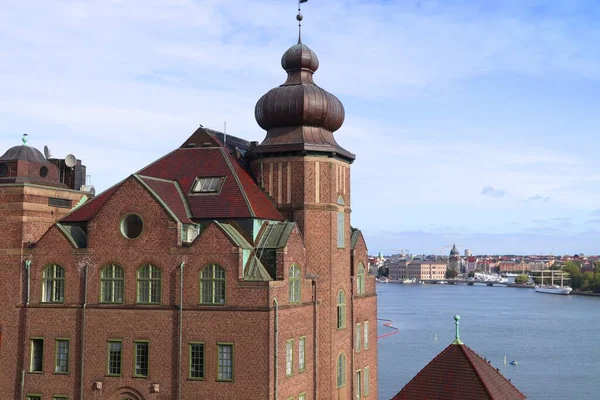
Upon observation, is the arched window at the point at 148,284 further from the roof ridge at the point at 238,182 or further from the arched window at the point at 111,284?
the roof ridge at the point at 238,182

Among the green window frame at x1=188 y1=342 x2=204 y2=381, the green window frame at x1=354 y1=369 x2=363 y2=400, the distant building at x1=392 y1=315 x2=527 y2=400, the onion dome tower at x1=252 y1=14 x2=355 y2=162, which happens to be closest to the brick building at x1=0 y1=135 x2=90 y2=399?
the green window frame at x1=188 y1=342 x2=204 y2=381

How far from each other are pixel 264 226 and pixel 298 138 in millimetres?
5570

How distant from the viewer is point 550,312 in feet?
539

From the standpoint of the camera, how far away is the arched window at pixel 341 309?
Result: 40.4 meters

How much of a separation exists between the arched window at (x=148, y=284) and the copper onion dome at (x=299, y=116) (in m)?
8.83

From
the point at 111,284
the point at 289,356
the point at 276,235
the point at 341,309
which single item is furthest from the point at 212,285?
the point at 341,309

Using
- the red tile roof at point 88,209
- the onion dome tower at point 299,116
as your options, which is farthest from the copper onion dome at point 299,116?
the red tile roof at point 88,209

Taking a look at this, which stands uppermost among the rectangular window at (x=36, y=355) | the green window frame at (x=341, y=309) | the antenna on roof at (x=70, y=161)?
the antenna on roof at (x=70, y=161)

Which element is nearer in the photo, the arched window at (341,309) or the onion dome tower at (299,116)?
the onion dome tower at (299,116)

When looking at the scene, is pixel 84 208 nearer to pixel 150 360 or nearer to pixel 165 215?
pixel 165 215

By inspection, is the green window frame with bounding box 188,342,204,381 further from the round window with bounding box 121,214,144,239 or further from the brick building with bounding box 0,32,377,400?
the round window with bounding box 121,214,144,239

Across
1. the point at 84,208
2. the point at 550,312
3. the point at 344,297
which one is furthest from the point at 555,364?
the point at 550,312

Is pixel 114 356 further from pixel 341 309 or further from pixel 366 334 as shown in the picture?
pixel 366 334

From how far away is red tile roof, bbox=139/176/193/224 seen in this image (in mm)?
36500
